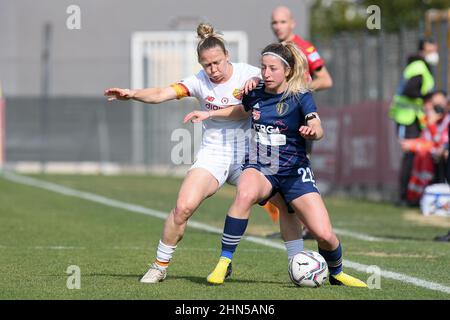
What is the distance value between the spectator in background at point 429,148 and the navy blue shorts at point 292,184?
8.99m

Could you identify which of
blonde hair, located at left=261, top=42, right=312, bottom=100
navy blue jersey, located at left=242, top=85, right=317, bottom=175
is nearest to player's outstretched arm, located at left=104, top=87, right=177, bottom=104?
navy blue jersey, located at left=242, top=85, right=317, bottom=175

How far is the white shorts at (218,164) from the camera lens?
884 cm

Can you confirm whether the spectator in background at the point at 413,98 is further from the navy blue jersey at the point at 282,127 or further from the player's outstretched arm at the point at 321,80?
the navy blue jersey at the point at 282,127

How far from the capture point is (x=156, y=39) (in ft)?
118

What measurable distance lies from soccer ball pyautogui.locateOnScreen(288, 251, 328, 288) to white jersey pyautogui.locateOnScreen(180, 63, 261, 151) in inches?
45.0

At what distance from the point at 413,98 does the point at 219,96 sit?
933 centimetres

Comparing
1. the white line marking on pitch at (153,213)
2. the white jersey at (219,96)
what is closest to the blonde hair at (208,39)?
the white jersey at (219,96)

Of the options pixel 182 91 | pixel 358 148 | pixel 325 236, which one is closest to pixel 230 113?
pixel 182 91

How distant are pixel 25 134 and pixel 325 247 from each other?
24371 millimetres

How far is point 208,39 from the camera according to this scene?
872 centimetres

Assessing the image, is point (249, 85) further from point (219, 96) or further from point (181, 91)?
point (181, 91)

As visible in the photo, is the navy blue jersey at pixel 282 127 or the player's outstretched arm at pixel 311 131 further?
the navy blue jersey at pixel 282 127
